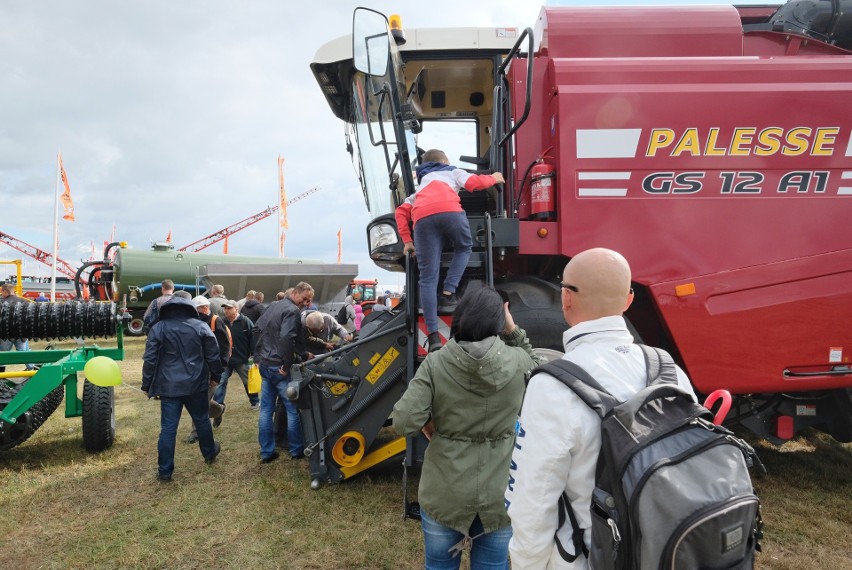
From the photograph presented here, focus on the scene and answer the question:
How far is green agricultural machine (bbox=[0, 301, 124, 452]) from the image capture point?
4.55 metres

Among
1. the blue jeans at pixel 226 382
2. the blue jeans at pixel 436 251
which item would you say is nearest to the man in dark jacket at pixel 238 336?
the blue jeans at pixel 226 382

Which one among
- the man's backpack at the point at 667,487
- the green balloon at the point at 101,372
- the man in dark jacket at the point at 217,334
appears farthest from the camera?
the man in dark jacket at the point at 217,334

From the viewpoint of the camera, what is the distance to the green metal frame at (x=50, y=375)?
450 cm

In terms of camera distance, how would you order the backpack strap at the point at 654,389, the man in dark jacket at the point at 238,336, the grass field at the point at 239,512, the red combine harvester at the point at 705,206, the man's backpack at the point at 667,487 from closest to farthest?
the man's backpack at the point at 667,487
the backpack strap at the point at 654,389
the grass field at the point at 239,512
the red combine harvester at the point at 705,206
the man in dark jacket at the point at 238,336

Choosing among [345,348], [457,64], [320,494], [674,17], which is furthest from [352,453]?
[674,17]

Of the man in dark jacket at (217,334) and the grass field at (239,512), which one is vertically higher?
the man in dark jacket at (217,334)

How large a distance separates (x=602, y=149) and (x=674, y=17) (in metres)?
1.27

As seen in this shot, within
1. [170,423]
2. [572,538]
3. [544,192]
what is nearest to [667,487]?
[572,538]

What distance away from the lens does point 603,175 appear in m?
3.35

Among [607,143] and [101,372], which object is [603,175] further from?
[101,372]

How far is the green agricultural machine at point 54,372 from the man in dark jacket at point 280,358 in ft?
4.69

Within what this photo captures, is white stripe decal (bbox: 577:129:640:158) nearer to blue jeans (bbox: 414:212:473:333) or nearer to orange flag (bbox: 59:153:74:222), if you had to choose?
blue jeans (bbox: 414:212:473:333)

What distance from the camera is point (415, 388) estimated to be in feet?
6.59

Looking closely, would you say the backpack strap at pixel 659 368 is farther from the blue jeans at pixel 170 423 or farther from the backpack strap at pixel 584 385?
the blue jeans at pixel 170 423
